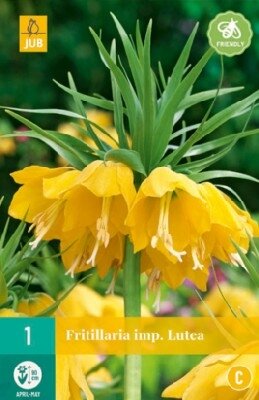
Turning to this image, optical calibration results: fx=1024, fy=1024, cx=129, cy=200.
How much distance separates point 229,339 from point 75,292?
15.2 inches

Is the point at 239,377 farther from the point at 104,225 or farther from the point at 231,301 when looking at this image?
the point at 231,301

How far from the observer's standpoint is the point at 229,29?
142 centimetres

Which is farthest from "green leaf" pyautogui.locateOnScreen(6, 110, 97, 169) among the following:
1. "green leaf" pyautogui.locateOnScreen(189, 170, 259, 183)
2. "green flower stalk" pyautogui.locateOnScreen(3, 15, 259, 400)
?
"green leaf" pyautogui.locateOnScreen(189, 170, 259, 183)

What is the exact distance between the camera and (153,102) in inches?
42.0

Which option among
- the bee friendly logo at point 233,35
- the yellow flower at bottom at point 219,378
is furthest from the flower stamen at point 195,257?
the bee friendly logo at point 233,35

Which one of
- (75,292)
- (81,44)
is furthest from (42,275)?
(81,44)

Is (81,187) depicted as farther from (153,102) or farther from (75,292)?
(75,292)

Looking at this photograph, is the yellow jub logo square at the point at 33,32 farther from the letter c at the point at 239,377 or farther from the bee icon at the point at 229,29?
the letter c at the point at 239,377

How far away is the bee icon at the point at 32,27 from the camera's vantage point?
143cm

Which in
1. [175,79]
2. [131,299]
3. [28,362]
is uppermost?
[175,79]

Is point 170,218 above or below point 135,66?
below

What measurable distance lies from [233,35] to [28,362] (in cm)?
52

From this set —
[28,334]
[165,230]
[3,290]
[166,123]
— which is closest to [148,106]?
[166,123]

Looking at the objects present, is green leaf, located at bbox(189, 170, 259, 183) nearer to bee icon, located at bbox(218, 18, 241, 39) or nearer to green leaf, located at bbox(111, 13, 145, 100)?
green leaf, located at bbox(111, 13, 145, 100)
